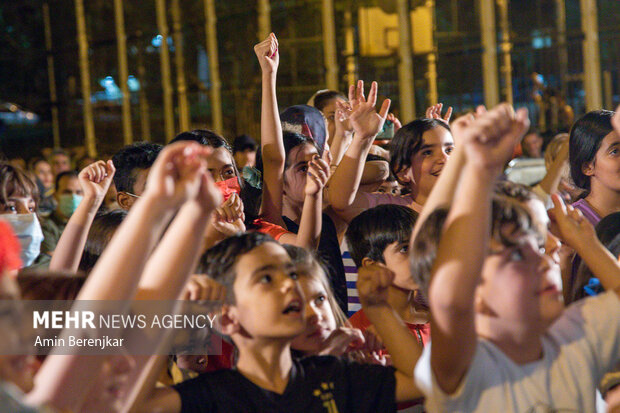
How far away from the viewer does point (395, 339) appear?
73.9 inches

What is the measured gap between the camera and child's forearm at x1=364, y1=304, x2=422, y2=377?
1858 mm

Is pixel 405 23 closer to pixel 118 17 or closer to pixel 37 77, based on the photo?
pixel 118 17

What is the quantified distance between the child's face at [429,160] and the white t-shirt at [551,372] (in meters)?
1.39

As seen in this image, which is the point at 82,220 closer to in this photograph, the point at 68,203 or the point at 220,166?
the point at 220,166

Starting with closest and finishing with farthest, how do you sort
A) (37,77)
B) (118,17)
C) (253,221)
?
(253,221)
(118,17)
(37,77)

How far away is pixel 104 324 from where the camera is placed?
1336 millimetres

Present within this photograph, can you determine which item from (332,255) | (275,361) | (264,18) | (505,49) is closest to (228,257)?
(275,361)

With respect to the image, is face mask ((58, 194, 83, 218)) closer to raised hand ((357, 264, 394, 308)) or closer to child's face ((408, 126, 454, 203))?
child's face ((408, 126, 454, 203))

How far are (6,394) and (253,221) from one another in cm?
193

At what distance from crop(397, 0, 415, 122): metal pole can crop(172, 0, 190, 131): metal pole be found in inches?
170

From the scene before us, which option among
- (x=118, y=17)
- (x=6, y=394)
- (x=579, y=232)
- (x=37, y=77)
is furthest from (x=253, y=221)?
(x=37, y=77)

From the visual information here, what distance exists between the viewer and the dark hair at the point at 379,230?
243 centimetres

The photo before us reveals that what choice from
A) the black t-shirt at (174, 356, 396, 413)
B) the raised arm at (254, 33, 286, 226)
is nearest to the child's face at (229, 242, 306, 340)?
the black t-shirt at (174, 356, 396, 413)

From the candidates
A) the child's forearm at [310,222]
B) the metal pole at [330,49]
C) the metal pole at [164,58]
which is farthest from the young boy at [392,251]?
the metal pole at [164,58]
